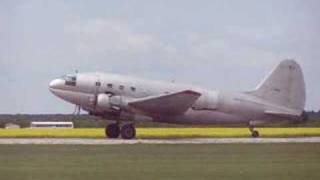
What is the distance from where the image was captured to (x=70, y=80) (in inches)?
1866

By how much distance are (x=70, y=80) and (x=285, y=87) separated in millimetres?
14594

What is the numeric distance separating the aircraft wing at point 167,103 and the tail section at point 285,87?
609 cm

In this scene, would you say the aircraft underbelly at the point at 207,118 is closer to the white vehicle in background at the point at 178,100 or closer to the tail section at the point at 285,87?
the white vehicle in background at the point at 178,100

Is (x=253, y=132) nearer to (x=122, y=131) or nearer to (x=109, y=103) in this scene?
(x=122, y=131)

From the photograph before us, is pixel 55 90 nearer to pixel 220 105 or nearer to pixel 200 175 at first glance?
pixel 220 105

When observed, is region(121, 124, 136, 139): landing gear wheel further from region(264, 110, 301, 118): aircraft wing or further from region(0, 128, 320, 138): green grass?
region(264, 110, 301, 118): aircraft wing

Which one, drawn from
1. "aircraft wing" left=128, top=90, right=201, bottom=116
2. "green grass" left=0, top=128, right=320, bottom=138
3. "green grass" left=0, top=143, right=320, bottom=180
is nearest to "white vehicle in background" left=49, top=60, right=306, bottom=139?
"aircraft wing" left=128, top=90, right=201, bottom=116

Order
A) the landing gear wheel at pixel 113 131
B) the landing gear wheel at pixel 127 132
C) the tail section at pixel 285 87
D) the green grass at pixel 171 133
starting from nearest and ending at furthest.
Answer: the landing gear wheel at pixel 127 132 → the landing gear wheel at pixel 113 131 → the green grass at pixel 171 133 → the tail section at pixel 285 87

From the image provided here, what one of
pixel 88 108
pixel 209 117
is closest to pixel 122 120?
pixel 88 108

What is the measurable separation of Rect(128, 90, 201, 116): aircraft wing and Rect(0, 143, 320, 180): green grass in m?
17.4

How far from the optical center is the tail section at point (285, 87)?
51.7 metres

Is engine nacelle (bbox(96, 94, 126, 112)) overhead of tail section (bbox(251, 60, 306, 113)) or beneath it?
beneath

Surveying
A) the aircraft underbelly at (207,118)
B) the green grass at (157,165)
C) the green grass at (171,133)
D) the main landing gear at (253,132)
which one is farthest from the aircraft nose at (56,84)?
the green grass at (157,165)

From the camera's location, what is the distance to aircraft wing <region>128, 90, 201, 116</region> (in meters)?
47.0
